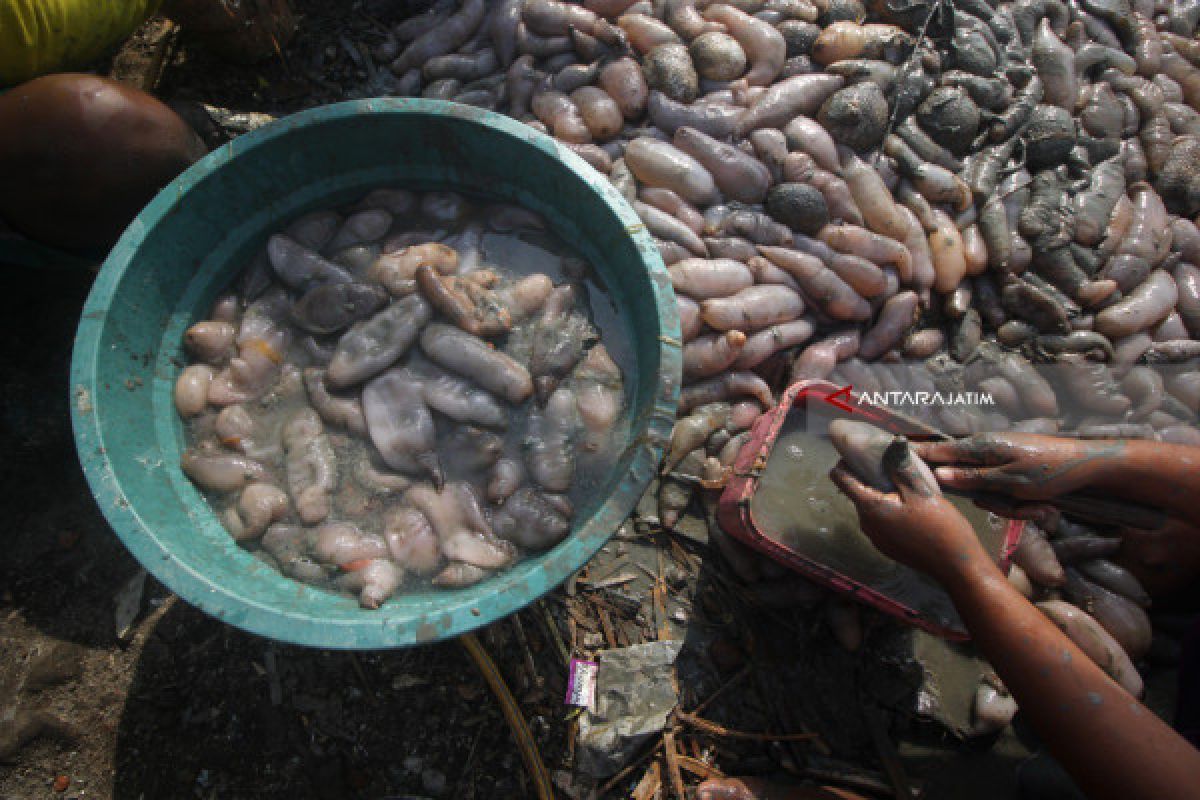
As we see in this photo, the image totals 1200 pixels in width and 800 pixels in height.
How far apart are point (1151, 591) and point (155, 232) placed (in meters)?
5.76

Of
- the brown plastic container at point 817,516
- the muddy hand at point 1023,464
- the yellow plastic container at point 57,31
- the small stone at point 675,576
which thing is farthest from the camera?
the small stone at point 675,576

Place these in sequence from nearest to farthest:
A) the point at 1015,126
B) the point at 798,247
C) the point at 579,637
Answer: the point at 579,637 → the point at 798,247 → the point at 1015,126

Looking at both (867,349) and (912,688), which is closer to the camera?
(912,688)

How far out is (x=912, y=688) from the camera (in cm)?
351

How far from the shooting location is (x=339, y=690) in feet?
10.8

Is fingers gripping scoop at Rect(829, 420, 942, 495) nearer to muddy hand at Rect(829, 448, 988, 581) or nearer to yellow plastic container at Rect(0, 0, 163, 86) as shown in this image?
muddy hand at Rect(829, 448, 988, 581)

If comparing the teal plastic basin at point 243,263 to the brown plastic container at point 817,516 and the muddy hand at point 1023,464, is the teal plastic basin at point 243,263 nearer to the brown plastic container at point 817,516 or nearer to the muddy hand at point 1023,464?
the brown plastic container at point 817,516

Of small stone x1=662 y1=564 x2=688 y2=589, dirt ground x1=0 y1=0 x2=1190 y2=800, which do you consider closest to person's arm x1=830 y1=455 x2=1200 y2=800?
dirt ground x1=0 y1=0 x2=1190 y2=800

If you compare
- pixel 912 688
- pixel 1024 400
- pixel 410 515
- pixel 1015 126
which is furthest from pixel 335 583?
pixel 1015 126

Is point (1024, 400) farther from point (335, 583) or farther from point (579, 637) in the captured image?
point (335, 583)

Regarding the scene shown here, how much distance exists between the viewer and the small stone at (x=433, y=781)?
3.17 meters

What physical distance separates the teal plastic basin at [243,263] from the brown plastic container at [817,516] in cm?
85

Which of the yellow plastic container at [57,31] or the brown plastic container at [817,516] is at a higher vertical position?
the yellow plastic container at [57,31]

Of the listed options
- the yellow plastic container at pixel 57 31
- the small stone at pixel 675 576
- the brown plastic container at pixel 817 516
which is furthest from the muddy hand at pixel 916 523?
the yellow plastic container at pixel 57 31
